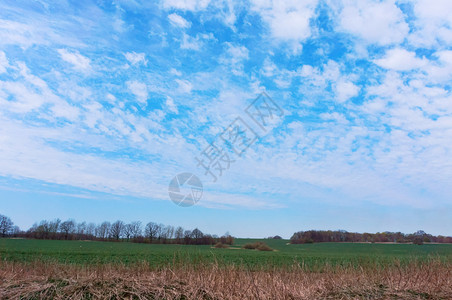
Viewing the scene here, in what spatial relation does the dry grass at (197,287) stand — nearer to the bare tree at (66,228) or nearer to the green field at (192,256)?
the green field at (192,256)

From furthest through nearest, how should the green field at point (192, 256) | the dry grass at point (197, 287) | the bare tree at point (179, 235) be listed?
the bare tree at point (179, 235), the green field at point (192, 256), the dry grass at point (197, 287)

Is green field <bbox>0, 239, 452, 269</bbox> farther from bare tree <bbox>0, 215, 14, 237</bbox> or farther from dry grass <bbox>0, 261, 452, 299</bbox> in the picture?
bare tree <bbox>0, 215, 14, 237</bbox>

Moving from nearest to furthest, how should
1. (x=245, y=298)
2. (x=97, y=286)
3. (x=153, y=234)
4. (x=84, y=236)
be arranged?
(x=245, y=298), (x=97, y=286), (x=153, y=234), (x=84, y=236)

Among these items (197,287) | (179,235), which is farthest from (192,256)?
(179,235)

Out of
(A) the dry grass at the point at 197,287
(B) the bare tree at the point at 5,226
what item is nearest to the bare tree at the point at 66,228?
(B) the bare tree at the point at 5,226

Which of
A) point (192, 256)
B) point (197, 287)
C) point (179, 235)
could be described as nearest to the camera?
point (197, 287)

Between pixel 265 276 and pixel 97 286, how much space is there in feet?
14.9

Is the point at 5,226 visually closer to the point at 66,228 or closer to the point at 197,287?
the point at 66,228

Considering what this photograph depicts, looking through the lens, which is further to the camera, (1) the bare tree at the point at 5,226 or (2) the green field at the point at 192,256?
(1) the bare tree at the point at 5,226

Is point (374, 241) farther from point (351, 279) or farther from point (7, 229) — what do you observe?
point (7, 229)

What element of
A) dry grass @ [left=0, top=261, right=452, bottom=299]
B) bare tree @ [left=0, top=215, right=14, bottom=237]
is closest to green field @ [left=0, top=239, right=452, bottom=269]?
dry grass @ [left=0, top=261, right=452, bottom=299]

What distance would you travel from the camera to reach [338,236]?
83.3 metres

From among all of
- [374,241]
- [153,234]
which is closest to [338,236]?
[374,241]

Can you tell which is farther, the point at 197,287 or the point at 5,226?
the point at 5,226
